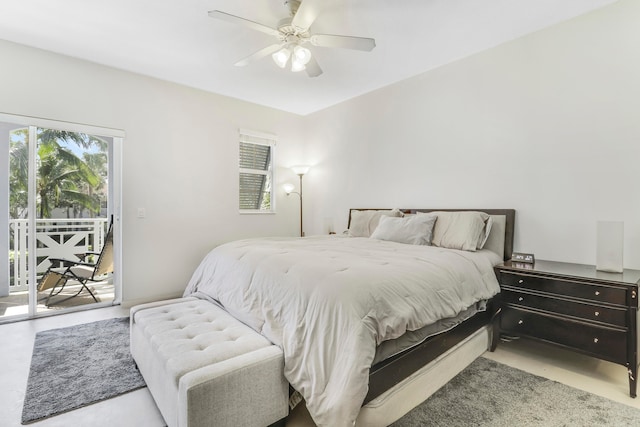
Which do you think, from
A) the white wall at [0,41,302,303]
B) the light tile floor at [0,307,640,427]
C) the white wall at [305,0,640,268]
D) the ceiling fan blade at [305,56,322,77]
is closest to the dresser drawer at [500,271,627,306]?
the light tile floor at [0,307,640,427]

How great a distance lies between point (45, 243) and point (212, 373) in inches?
133

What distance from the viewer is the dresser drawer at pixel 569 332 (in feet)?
6.15

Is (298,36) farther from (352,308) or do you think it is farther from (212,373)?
(212,373)

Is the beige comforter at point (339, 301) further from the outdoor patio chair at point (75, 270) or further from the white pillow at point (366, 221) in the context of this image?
the outdoor patio chair at point (75, 270)

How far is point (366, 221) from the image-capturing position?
12.5 feet

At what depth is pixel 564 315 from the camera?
2074mm

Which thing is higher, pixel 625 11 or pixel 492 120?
pixel 625 11

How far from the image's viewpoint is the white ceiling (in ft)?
7.98

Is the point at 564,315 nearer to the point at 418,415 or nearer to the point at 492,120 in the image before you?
the point at 418,415

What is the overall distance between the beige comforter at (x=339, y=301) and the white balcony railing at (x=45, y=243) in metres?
2.39

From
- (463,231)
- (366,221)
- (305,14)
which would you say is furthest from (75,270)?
(463,231)

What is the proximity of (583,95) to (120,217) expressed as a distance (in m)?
→ 4.65

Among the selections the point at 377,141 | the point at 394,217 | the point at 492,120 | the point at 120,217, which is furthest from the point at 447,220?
the point at 120,217

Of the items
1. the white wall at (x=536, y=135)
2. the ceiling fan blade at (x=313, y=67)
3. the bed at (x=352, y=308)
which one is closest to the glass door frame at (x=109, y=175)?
the bed at (x=352, y=308)
